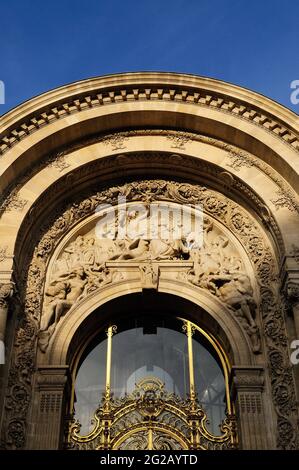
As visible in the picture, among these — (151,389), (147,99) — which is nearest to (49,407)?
(151,389)

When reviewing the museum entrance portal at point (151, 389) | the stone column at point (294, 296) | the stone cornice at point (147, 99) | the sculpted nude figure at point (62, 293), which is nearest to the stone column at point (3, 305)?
the sculpted nude figure at point (62, 293)

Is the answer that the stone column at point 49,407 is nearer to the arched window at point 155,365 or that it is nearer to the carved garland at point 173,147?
the arched window at point 155,365

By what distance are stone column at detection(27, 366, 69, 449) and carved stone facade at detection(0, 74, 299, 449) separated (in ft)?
0.07

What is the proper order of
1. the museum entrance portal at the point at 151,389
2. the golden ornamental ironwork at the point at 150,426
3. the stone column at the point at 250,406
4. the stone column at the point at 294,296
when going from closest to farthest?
the stone column at the point at 250,406, the stone column at the point at 294,296, the golden ornamental ironwork at the point at 150,426, the museum entrance portal at the point at 151,389

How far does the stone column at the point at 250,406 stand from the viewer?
10.5m

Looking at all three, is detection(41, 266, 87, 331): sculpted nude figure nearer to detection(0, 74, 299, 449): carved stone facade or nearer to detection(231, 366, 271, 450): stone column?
detection(0, 74, 299, 449): carved stone facade

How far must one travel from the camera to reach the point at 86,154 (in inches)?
528

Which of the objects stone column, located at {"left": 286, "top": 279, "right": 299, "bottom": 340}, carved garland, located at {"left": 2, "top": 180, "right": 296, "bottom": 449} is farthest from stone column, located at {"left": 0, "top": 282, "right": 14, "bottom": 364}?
stone column, located at {"left": 286, "top": 279, "right": 299, "bottom": 340}

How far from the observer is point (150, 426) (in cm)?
1145

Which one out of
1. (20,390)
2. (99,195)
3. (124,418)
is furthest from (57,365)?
(99,195)

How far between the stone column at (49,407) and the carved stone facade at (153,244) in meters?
0.02

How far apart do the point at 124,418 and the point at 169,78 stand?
715 cm

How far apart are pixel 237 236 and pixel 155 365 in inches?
127

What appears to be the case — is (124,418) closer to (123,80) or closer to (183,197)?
(183,197)
